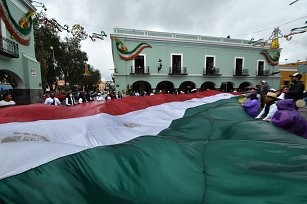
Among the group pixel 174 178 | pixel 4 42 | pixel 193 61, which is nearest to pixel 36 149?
pixel 174 178

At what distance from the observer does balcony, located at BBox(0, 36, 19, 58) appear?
8781 mm

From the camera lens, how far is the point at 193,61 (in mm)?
21203

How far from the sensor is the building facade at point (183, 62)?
18.8 m

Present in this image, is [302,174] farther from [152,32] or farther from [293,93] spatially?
[152,32]

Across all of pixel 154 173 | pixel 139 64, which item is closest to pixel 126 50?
pixel 139 64

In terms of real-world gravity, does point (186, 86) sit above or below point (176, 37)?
below

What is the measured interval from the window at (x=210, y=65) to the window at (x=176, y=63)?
3480 mm

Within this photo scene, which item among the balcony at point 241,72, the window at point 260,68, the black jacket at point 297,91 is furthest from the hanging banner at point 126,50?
the black jacket at point 297,91

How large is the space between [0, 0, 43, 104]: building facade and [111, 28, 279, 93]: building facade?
782 centimetres

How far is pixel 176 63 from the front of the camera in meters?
20.9

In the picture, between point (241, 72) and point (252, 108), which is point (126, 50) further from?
point (252, 108)

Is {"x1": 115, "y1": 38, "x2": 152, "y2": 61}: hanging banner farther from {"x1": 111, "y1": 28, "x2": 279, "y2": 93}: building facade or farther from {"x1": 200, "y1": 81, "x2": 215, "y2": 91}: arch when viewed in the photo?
{"x1": 200, "y1": 81, "x2": 215, "y2": 91}: arch

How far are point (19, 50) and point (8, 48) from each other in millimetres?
1238

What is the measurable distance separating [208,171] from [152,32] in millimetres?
19904
